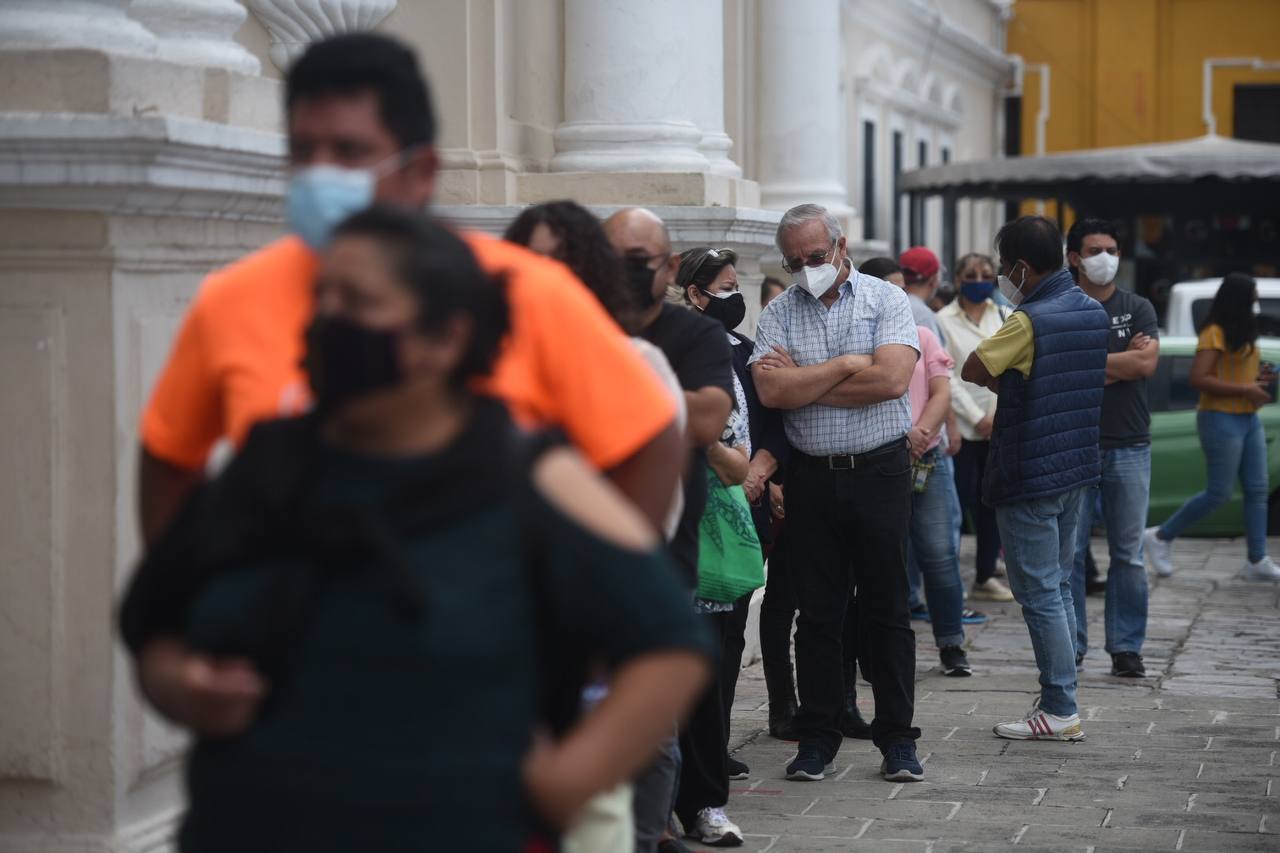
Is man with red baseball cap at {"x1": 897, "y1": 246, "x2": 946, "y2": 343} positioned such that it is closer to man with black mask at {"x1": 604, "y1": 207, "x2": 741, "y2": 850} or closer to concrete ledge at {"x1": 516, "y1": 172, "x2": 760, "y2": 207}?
concrete ledge at {"x1": 516, "y1": 172, "x2": 760, "y2": 207}

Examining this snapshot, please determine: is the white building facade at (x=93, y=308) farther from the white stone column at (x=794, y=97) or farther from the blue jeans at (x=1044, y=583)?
the white stone column at (x=794, y=97)

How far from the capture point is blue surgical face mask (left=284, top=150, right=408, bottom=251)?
2.69 meters

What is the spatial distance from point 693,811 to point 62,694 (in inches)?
82.4

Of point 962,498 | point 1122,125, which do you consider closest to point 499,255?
point 962,498

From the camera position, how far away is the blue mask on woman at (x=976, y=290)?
36.5 ft

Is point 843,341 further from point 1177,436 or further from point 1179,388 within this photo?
point 1179,388

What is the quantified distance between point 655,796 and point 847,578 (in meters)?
2.38

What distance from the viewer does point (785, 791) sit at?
6832 mm

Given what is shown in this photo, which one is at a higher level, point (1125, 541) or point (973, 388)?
point (973, 388)

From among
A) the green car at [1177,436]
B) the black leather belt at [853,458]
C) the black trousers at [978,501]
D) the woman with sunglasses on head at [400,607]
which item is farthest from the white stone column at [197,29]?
the green car at [1177,436]

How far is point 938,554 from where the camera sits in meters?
9.20

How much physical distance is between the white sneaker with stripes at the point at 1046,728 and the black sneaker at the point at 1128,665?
1.45 m

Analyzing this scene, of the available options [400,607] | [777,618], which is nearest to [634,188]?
[777,618]

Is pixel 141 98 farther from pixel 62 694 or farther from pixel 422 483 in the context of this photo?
pixel 422 483
